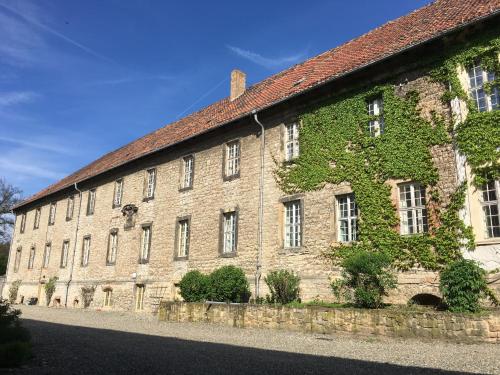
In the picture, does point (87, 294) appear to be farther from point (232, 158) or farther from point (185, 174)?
point (232, 158)

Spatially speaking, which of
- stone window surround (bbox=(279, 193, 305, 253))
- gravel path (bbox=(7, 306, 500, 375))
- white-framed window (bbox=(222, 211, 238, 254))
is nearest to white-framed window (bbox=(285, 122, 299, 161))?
stone window surround (bbox=(279, 193, 305, 253))

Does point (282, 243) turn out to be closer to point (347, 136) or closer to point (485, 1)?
point (347, 136)

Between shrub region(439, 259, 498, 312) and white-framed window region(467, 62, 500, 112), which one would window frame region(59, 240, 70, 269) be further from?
white-framed window region(467, 62, 500, 112)

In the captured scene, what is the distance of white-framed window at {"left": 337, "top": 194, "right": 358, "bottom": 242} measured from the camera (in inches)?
559

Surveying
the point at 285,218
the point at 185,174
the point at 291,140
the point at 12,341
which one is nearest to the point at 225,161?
the point at 185,174

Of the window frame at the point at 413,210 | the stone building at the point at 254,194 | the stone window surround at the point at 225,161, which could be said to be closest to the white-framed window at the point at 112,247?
the stone building at the point at 254,194

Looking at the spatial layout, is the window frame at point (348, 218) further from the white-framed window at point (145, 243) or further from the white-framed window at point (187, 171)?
the white-framed window at point (145, 243)

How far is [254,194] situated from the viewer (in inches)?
683

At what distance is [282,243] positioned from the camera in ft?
52.2

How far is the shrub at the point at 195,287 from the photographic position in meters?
16.1

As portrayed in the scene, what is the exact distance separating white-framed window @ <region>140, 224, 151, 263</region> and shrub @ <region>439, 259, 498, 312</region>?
47.1 ft

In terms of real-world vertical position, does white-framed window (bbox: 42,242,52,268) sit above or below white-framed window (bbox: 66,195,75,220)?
below

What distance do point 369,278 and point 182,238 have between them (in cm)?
1035

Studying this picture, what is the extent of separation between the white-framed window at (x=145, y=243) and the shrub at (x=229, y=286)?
668cm
